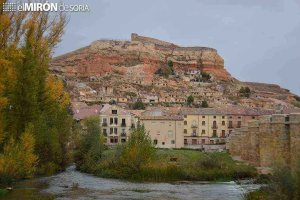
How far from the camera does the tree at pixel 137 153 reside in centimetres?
3900

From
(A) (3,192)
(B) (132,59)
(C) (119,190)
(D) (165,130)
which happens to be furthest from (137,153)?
(B) (132,59)

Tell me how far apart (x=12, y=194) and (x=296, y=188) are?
14.7 meters

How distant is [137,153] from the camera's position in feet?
128

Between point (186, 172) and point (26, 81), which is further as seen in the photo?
point (186, 172)

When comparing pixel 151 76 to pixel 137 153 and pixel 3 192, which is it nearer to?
pixel 137 153

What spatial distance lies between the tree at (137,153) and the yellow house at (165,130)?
3203cm

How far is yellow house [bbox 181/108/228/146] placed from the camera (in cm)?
8469

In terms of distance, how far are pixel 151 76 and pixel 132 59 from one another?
1434cm

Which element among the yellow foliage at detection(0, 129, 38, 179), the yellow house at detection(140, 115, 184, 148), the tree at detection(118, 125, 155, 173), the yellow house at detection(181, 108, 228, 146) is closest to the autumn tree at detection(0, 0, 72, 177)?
the yellow foliage at detection(0, 129, 38, 179)

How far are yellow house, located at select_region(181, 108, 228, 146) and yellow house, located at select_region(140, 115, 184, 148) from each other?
35.6 ft

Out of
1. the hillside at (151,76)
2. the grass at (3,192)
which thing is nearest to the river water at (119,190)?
the grass at (3,192)

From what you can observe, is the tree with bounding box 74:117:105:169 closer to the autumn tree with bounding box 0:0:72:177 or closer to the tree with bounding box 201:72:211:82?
the autumn tree with bounding box 0:0:72:177

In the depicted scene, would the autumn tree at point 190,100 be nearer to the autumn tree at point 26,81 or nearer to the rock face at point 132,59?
the rock face at point 132,59

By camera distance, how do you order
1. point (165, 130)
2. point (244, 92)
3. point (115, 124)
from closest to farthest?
1. point (165, 130)
2. point (115, 124)
3. point (244, 92)
